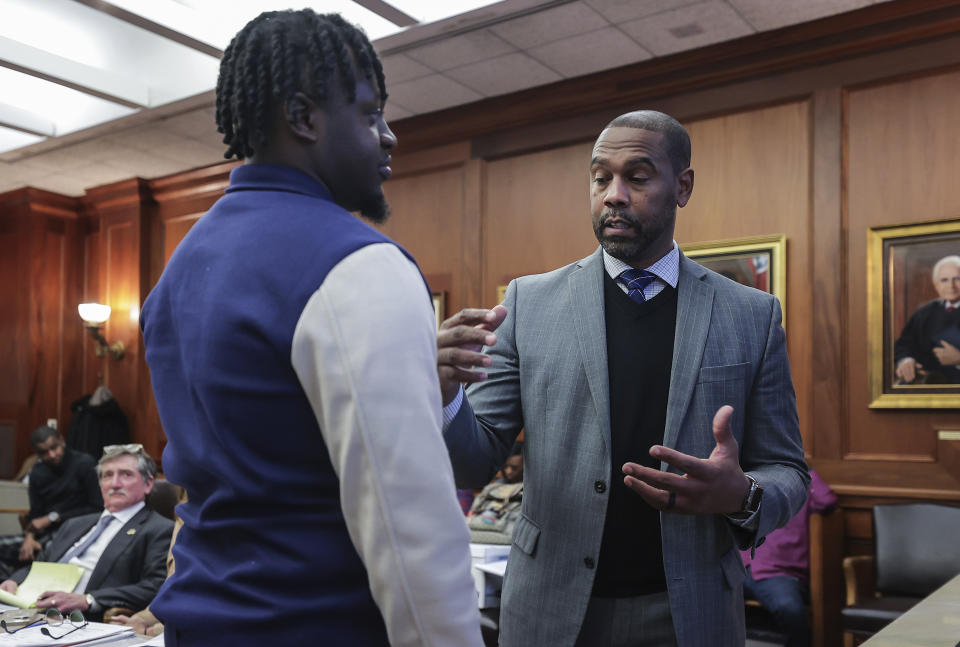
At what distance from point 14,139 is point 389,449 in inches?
314

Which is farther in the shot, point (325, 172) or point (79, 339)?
point (79, 339)

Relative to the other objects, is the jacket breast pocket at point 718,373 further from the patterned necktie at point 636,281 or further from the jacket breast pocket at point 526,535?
the jacket breast pocket at point 526,535

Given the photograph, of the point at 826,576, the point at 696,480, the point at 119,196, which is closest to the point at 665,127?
the point at 696,480

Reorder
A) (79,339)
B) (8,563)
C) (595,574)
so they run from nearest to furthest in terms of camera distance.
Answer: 1. (595,574)
2. (8,563)
3. (79,339)

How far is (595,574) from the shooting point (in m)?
1.54

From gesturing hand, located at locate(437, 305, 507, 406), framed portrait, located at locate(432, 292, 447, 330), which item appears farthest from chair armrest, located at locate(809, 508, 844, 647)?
gesturing hand, located at locate(437, 305, 507, 406)

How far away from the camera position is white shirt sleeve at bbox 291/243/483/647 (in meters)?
0.83

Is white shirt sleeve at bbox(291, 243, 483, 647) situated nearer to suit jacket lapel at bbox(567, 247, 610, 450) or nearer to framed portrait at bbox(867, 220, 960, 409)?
suit jacket lapel at bbox(567, 247, 610, 450)

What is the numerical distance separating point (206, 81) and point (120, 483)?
335cm

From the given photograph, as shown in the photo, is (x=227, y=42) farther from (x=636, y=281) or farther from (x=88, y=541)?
(x=636, y=281)

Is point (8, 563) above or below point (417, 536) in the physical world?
below

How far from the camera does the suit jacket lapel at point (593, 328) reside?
1600mm

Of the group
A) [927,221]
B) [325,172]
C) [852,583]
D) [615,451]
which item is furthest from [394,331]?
[927,221]

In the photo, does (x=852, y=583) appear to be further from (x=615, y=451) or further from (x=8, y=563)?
(x=8, y=563)
